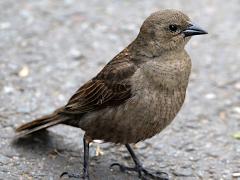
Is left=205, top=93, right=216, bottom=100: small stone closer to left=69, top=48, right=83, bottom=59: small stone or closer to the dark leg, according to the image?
left=69, top=48, right=83, bottom=59: small stone

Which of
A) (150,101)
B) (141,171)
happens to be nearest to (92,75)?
(141,171)

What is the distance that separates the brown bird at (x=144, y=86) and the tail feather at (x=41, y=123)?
34 cm

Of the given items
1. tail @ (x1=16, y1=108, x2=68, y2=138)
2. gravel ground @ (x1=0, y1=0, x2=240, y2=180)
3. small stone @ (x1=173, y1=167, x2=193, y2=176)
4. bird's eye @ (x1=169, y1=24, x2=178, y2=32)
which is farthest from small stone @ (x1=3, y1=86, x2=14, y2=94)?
bird's eye @ (x1=169, y1=24, x2=178, y2=32)

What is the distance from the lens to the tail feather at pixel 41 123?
5668mm

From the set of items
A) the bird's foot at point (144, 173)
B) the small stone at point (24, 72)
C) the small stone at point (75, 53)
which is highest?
the small stone at point (75, 53)

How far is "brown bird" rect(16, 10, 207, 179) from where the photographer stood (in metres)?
5.04

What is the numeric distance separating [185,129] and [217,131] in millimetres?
322

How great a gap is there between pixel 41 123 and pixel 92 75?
1.62 m

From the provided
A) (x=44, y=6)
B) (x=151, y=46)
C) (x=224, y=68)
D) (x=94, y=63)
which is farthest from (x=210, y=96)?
(x=44, y=6)

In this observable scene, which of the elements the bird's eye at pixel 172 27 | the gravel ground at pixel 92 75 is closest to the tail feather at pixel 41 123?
the gravel ground at pixel 92 75

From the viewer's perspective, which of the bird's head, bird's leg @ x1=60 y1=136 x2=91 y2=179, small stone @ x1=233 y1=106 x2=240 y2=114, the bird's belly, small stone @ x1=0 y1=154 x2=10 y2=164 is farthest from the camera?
small stone @ x1=233 y1=106 x2=240 y2=114

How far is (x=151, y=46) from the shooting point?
17.0ft

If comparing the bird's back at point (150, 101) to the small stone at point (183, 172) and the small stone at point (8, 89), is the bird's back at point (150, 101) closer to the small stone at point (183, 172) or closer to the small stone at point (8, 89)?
the small stone at point (183, 172)

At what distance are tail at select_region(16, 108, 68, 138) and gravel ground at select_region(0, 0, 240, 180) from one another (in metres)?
0.15
